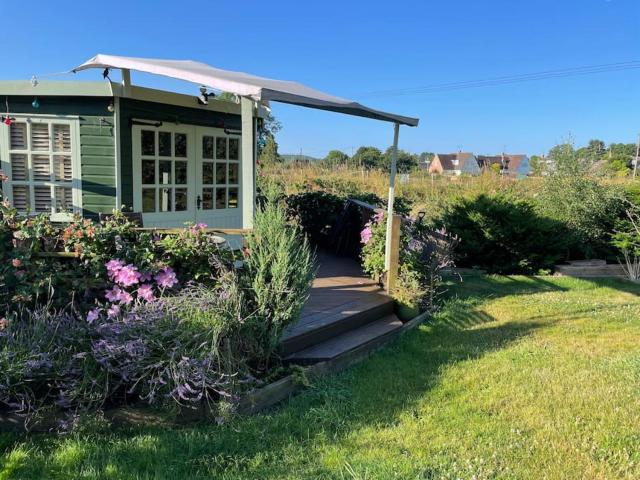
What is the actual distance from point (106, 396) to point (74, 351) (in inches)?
13.6

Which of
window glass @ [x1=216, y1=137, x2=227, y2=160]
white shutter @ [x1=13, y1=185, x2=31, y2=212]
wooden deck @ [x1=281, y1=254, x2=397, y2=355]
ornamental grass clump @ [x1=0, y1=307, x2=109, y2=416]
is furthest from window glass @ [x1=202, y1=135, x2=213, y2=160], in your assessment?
ornamental grass clump @ [x1=0, y1=307, x2=109, y2=416]

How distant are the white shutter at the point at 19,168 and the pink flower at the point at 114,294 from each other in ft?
11.8

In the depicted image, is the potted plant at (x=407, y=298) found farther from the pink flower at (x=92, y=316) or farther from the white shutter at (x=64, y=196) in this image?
the white shutter at (x=64, y=196)

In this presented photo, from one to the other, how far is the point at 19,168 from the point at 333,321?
4531 mm

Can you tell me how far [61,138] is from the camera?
18.5 feet

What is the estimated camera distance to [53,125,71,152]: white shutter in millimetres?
5613

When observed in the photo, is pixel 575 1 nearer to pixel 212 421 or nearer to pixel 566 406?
pixel 566 406

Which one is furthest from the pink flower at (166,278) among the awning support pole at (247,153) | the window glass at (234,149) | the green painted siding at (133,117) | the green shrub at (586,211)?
the green shrub at (586,211)

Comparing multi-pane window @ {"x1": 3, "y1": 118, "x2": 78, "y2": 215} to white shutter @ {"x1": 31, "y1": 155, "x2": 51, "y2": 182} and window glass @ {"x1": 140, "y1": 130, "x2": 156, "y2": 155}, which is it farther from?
window glass @ {"x1": 140, "y1": 130, "x2": 156, "y2": 155}

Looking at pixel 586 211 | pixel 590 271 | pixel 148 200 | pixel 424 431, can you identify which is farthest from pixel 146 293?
pixel 586 211

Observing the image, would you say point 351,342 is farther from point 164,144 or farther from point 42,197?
point 42,197

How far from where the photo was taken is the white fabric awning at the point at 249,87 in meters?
3.02

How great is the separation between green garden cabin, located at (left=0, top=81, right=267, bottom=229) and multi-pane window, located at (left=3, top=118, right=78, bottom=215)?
11 millimetres

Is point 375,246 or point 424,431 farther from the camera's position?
point 375,246
